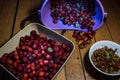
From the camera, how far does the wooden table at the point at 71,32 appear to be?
845mm

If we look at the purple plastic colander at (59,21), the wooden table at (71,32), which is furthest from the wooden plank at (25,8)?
the purple plastic colander at (59,21)

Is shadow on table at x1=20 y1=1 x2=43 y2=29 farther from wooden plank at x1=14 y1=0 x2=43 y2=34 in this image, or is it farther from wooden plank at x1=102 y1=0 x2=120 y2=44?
wooden plank at x1=102 y1=0 x2=120 y2=44

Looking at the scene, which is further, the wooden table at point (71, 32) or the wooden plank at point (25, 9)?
the wooden plank at point (25, 9)

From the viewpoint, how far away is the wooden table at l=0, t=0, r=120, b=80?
845mm

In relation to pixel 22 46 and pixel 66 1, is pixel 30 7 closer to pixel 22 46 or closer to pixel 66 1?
pixel 66 1

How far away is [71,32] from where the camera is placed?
1.03 m

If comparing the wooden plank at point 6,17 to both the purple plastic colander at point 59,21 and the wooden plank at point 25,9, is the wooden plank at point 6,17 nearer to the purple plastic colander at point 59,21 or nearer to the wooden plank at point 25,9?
the wooden plank at point 25,9

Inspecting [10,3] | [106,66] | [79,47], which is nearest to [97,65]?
[106,66]

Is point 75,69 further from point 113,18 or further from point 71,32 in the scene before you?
point 113,18

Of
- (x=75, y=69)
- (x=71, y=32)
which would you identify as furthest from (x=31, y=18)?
(x=75, y=69)

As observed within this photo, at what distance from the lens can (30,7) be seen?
3.79ft

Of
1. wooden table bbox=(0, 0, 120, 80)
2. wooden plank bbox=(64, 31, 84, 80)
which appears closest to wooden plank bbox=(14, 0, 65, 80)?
wooden table bbox=(0, 0, 120, 80)

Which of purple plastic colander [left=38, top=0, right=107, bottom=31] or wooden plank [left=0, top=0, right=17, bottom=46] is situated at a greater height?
wooden plank [left=0, top=0, right=17, bottom=46]

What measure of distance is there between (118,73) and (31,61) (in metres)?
0.40
